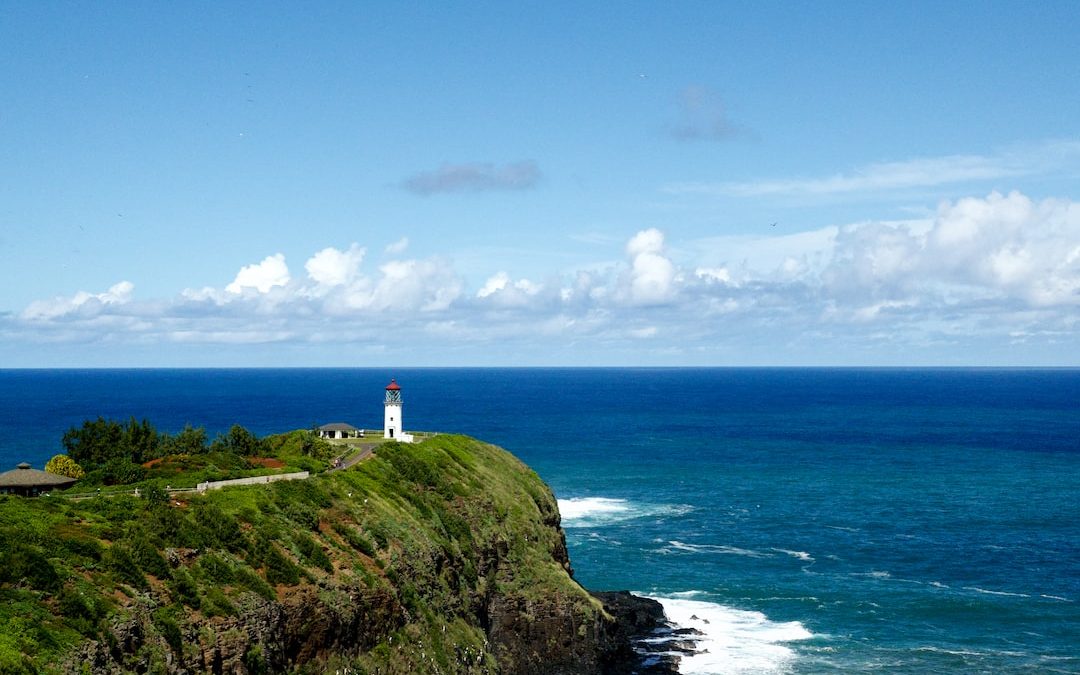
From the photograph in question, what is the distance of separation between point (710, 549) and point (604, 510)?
19.4 metres

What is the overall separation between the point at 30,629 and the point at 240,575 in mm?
10950

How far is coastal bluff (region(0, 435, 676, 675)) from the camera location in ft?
116

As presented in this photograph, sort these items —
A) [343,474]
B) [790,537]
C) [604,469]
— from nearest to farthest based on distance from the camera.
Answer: [343,474] → [790,537] → [604,469]

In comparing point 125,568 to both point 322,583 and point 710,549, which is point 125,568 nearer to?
point 322,583

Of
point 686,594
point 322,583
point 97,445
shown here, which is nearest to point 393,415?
point 97,445

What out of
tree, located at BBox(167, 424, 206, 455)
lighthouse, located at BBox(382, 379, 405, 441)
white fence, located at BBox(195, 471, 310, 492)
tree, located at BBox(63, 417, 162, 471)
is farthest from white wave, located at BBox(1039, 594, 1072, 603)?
tree, located at BBox(63, 417, 162, 471)

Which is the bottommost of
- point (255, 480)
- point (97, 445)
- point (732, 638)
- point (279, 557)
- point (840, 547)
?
point (732, 638)

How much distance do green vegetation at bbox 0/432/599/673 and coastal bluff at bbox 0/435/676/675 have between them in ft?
0.32

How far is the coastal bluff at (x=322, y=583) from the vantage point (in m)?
35.2

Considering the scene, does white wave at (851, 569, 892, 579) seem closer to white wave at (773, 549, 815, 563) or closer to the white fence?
white wave at (773, 549, 815, 563)

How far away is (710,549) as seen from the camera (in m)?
89.9

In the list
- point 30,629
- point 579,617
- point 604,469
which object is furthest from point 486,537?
point 604,469

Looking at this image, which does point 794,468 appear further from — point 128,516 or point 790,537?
point 128,516

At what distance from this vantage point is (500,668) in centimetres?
5631
